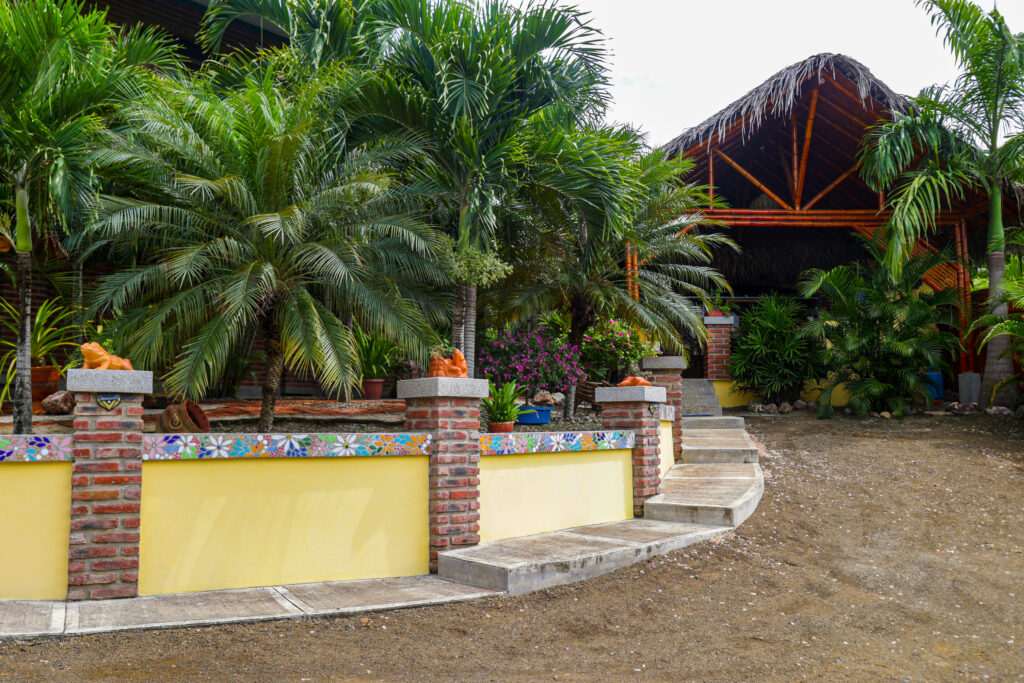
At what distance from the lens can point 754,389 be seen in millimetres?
13945

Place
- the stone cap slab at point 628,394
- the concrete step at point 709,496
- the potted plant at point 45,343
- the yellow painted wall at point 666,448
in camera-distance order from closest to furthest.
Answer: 1. the concrete step at point 709,496
2. the stone cap slab at point 628,394
3. the potted plant at point 45,343
4. the yellow painted wall at point 666,448

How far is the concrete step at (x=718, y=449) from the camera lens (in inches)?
367

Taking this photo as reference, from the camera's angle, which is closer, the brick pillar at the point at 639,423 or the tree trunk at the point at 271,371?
the tree trunk at the point at 271,371

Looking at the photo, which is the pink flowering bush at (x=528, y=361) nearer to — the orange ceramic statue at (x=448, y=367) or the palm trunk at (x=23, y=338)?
the orange ceramic statue at (x=448, y=367)

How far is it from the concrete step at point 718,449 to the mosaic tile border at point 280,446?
4.73 m

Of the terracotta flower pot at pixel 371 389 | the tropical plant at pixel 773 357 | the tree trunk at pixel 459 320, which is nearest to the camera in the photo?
the tree trunk at pixel 459 320

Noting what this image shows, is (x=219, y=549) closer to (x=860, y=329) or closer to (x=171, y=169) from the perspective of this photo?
(x=171, y=169)

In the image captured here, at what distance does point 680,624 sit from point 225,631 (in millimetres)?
2688

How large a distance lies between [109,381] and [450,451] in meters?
2.34

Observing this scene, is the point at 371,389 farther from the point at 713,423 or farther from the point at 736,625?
the point at 736,625

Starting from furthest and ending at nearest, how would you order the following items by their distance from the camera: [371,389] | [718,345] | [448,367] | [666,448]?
[718,345], [371,389], [666,448], [448,367]

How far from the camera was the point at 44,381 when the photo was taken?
8.35 meters

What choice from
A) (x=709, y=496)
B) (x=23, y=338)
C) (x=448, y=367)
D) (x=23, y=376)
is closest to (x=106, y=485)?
(x=23, y=376)

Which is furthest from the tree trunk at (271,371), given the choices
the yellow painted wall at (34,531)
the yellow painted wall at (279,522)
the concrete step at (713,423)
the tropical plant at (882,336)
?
the tropical plant at (882,336)
